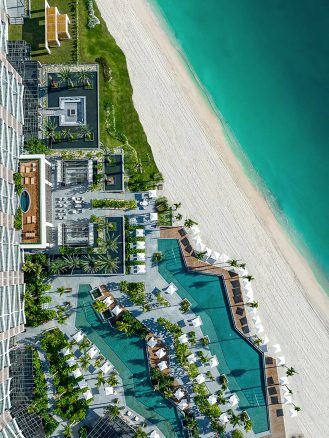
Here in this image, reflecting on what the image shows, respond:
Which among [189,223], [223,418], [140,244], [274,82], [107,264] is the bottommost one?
[223,418]

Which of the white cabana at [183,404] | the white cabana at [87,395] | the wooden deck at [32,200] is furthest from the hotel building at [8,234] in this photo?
the white cabana at [183,404]

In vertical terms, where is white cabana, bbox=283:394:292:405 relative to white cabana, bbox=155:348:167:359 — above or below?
below

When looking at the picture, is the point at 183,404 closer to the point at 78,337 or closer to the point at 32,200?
the point at 78,337

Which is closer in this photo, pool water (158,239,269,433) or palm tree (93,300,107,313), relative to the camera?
palm tree (93,300,107,313)

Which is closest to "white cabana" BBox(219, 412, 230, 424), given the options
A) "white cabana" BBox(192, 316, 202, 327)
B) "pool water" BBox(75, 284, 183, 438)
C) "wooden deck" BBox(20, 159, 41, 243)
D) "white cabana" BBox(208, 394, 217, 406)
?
"white cabana" BBox(208, 394, 217, 406)

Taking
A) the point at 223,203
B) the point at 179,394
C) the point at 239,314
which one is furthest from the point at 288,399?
the point at 223,203

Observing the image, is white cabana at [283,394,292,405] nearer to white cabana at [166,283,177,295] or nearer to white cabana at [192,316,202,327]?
white cabana at [192,316,202,327]

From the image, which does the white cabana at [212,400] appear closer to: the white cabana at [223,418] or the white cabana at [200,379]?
the white cabana at [223,418]
